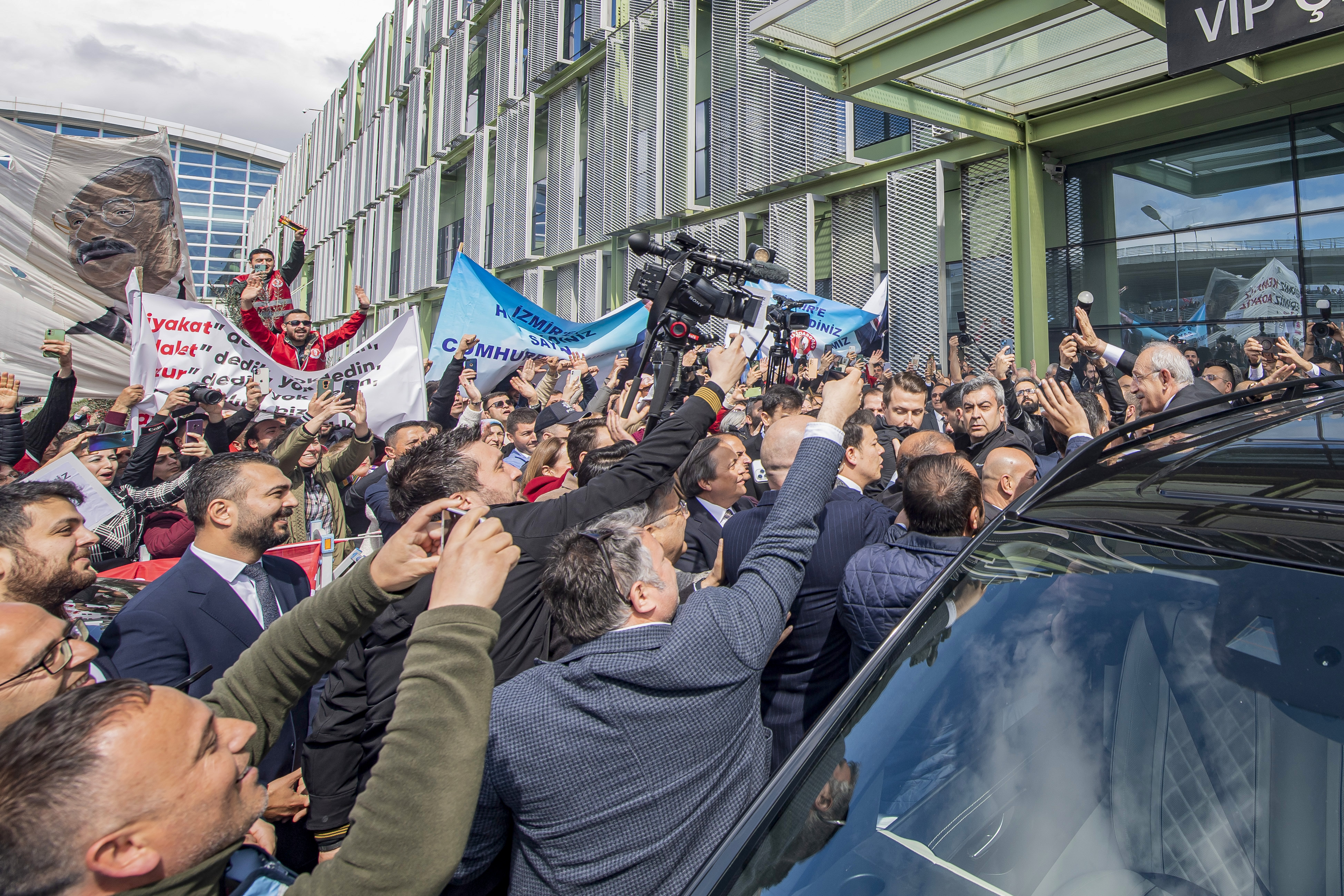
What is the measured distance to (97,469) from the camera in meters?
4.94

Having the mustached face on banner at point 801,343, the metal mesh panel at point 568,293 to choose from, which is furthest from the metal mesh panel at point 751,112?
the metal mesh panel at point 568,293

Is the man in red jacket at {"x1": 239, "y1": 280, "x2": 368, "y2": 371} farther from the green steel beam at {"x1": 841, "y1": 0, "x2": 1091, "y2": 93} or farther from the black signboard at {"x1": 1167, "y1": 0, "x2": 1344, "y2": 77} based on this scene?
the black signboard at {"x1": 1167, "y1": 0, "x2": 1344, "y2": 77}

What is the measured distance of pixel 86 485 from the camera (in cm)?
391

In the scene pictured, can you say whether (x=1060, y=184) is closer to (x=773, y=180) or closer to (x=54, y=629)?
(x=773, y=180)

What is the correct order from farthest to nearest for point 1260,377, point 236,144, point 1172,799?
point 236,144, point 1260,377, point 1172,799

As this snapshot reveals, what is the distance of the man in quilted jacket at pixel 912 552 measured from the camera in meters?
2.35

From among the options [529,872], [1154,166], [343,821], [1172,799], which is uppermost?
[1154,166]

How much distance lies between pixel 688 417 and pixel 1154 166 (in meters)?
10.3

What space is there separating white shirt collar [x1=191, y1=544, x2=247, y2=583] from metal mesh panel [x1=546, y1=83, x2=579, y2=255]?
17160 millimetres

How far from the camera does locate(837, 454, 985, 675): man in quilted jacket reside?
7.72 feet

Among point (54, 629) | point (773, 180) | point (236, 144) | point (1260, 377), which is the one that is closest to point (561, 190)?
point (773, 180)

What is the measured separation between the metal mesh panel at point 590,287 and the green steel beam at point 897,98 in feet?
29.4

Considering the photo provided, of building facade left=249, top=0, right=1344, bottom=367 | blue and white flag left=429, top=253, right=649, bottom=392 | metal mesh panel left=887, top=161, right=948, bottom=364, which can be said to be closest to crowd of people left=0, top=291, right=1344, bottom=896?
blue and white flag left=429, top=253, right=649, bottom=392

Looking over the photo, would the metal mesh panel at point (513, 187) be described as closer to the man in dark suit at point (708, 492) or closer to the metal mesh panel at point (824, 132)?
the metal mesh panel at point (824, 132)
